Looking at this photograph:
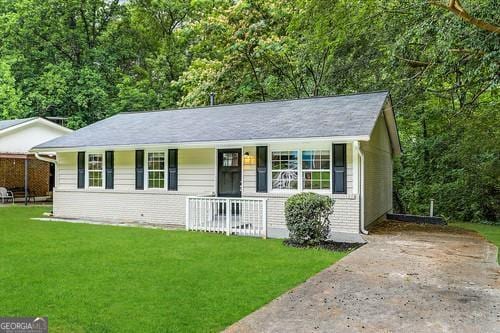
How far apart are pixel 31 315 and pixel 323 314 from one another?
302 centimetres

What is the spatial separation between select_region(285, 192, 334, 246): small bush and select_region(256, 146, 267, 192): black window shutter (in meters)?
2.21

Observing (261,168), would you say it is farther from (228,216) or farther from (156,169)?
(156,169)

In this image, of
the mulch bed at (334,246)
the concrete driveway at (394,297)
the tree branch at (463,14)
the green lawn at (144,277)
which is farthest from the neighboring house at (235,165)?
the tree branch at (463,14)

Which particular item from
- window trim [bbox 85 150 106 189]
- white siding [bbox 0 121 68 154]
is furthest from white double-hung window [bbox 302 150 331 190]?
white siding [bbox 0 121 68 154]

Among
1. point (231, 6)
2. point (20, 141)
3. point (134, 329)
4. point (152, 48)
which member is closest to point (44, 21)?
point (152, 48)

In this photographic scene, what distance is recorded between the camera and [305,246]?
317 inches

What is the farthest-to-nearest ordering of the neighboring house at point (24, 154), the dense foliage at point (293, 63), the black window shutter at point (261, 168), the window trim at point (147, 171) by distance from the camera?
the neighboring house at point (24, 154)
the window trim at point (147, 171)
the black window shutter at point (261, 168)
the dense foliage at point (293, 63)

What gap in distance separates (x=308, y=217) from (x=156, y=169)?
5723 mm

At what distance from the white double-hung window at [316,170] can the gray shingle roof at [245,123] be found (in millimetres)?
697

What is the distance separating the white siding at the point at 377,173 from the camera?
34.5ft

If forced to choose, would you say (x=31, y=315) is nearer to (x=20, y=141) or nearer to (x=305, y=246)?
(x=305, y=246)

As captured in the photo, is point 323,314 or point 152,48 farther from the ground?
point 152,48

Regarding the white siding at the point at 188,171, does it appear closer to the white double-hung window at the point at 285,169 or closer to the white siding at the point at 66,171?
the white siding at the point at 66,171

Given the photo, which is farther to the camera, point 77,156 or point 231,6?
point 231,6
